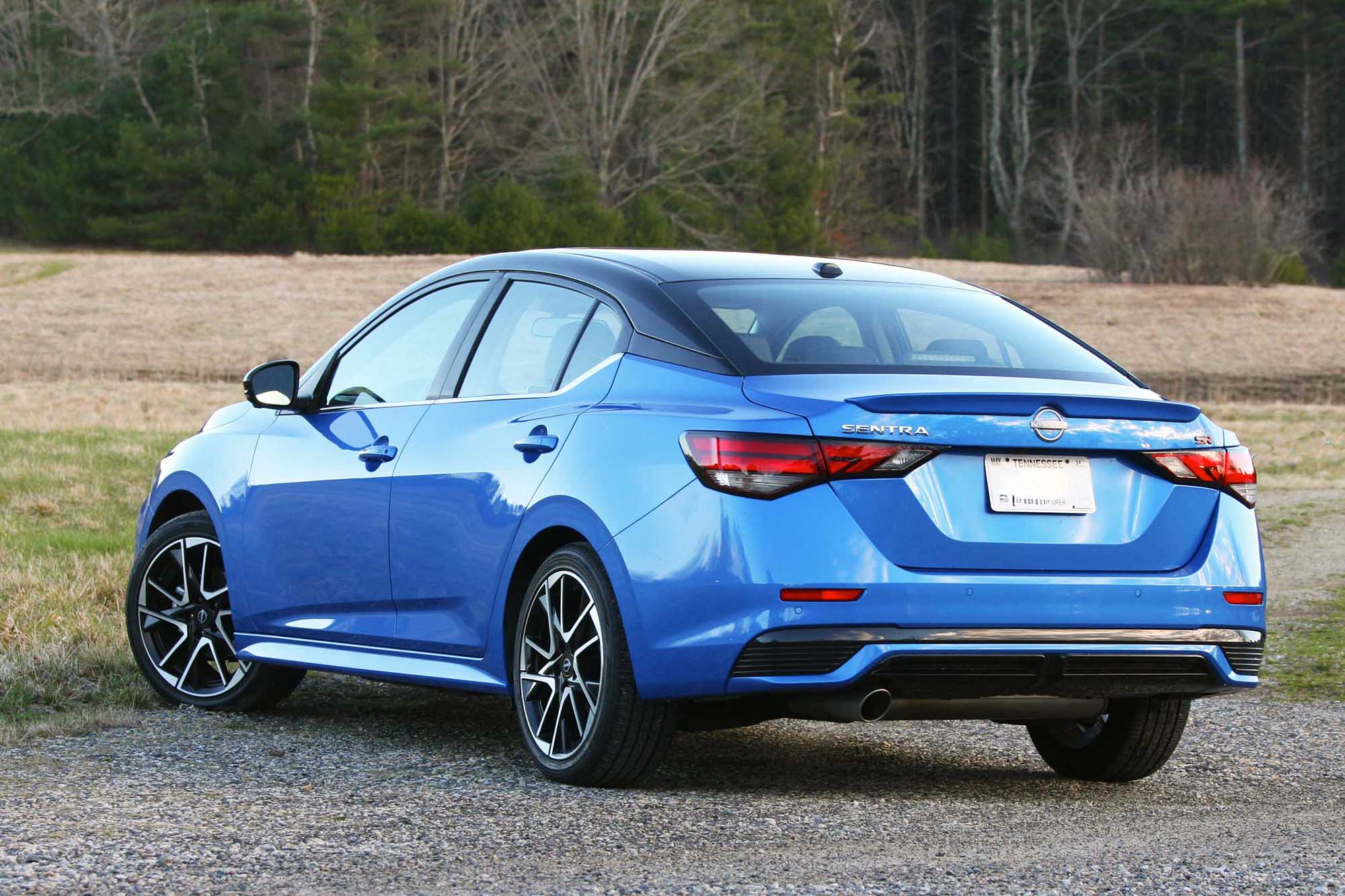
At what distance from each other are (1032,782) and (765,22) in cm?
A: 6577

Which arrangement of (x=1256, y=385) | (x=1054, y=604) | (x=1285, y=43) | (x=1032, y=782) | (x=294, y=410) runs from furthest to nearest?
1. (x=1285, y=43)
2. (x=1256, y=385)
3. (x=294, y=410)
4. (x=1032, y=782)
5. (x=1054, y=604)

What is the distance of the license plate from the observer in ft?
16.1

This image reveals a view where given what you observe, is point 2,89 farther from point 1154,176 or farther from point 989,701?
point 989,701

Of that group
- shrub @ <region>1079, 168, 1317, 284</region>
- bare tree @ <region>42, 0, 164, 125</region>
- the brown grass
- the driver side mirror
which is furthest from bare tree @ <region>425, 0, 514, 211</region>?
the driver side mirror

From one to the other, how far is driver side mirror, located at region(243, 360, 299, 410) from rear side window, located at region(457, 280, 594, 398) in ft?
3.03

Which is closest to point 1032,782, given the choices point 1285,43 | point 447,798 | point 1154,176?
point 447,798

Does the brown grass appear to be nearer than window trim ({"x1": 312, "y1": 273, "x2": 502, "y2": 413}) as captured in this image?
No

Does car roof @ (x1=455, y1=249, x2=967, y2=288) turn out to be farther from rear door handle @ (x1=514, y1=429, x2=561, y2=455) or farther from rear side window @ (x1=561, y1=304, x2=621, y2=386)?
rear door handle @ (x1=514, y1=429, x2=561, y2=455)

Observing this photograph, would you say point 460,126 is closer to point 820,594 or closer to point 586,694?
point 586,694

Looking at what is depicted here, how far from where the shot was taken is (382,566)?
616 cm

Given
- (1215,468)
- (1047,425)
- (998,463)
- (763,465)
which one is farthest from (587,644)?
(1215,468)

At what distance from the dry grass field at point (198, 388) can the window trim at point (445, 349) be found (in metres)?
1.34

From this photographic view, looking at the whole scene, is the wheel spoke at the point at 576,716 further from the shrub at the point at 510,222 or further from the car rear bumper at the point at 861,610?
the shrub at the point at 510,222

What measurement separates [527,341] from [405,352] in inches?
29.8
